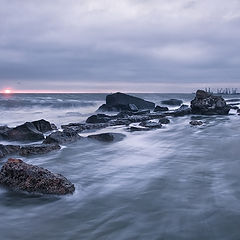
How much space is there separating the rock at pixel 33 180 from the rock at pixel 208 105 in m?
23.1

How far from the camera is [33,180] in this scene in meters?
6.19

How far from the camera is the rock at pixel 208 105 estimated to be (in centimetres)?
2753

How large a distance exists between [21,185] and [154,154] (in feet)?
16.9

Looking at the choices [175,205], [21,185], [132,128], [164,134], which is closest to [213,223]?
[175,205]

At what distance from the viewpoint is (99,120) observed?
21.0 meters

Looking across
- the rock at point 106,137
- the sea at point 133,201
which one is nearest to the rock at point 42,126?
the rock at point 106,137

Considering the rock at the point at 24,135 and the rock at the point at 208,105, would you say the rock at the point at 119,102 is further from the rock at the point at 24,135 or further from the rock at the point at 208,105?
the rock at the point at 24,135

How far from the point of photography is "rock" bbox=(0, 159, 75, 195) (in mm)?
6074

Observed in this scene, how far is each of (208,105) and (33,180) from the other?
23.7 metres

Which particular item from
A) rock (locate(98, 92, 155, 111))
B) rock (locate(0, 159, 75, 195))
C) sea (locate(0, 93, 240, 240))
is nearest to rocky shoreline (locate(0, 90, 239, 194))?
rock (locate(0, 159, 75, 195))

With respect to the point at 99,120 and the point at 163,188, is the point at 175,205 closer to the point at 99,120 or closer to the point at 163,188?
the point at 163,188

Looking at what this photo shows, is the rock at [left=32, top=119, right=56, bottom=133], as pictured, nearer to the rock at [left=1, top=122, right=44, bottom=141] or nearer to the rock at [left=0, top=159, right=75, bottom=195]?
the rock at [left=1, top=122, right=44, bottom=141]

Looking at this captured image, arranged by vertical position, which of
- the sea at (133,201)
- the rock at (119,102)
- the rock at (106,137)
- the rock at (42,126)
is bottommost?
the sea at (133,201)

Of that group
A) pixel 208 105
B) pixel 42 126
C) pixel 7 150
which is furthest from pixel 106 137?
pixel 208 105
